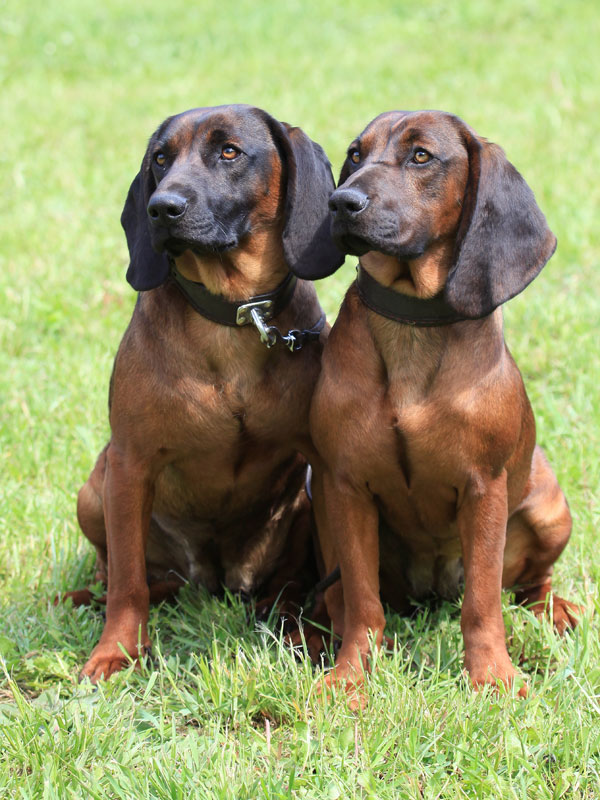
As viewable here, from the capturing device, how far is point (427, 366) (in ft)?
11.0

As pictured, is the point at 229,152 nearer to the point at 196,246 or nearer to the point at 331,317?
the point at 196,246

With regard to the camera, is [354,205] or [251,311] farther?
[251,311]

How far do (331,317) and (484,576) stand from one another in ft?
10.9

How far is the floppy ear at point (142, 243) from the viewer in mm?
3596

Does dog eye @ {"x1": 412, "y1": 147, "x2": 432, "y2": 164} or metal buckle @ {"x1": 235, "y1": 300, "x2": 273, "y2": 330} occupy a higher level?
dog eye @ {"x1": 412, "y1": 147, "x2": 432, "y2": 164}

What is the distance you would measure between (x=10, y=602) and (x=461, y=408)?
198 centimetres

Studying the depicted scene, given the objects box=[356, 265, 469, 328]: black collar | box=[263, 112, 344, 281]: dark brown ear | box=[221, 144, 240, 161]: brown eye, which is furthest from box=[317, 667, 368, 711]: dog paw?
box=[221, 144, 240, 161]: brown eye

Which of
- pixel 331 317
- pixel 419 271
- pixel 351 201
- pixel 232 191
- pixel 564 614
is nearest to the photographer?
pixel 351 201

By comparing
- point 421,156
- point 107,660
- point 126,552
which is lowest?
point 107,660

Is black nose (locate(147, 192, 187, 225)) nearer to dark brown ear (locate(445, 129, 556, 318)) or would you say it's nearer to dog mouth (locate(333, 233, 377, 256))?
dog mouth (locate(333, 233, 377, 256))

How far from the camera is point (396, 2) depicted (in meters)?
14.2

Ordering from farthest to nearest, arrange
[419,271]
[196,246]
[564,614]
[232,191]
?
[564,614]
[232,191]
[196,246]
[419,271]

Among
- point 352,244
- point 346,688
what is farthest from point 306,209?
point 346,688

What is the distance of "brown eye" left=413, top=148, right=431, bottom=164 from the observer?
10.6ft
